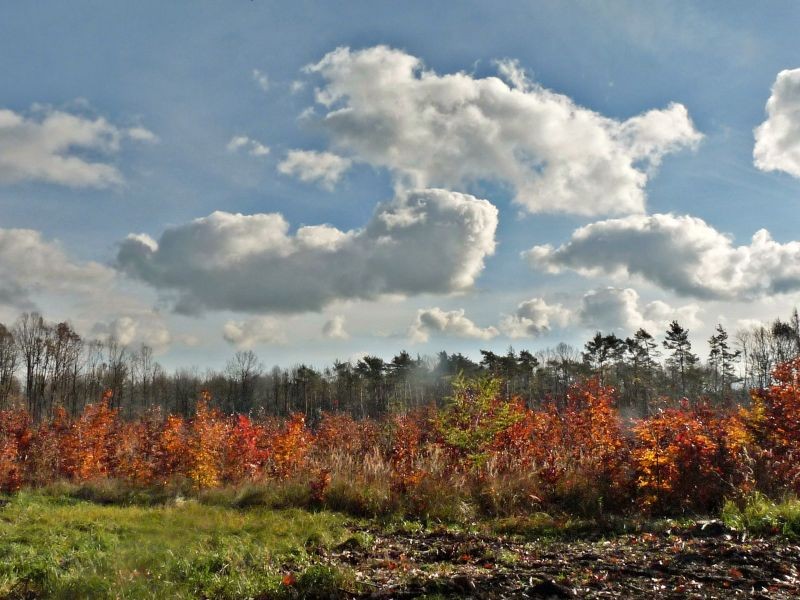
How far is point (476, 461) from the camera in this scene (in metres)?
11.7

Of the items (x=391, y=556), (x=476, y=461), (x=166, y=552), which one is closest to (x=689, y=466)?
(x=476, y=461)

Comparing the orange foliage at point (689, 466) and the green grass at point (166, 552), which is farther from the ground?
the orange foliage at point (689, 466)

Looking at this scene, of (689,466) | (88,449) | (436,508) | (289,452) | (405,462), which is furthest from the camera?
(88,449)

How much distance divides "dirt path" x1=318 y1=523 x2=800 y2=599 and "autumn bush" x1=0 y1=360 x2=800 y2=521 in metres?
2.10

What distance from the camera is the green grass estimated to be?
5523 mm

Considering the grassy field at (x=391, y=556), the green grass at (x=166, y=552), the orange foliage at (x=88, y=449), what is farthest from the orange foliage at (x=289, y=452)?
the orange foliage at (x=88, y=449)

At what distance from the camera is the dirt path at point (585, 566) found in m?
4.93

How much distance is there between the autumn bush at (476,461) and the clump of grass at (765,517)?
718mm

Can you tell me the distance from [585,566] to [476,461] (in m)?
5.77

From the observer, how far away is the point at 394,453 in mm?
13344

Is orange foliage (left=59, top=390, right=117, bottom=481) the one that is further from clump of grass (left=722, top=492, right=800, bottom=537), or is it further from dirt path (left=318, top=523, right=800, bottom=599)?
clump of grass (left=722, top=492, right=800, bottom=537)

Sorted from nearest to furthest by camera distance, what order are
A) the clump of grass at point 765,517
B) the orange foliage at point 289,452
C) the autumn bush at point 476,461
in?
the clump of grass at point 765,517, the autumn bush at point 476,461, the orange foliage at point 289,452

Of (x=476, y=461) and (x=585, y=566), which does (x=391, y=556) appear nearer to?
(x=585, y=566)

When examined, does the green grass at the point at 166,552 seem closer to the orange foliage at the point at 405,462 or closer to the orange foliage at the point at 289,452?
the orange foliage at the point at 405,462
